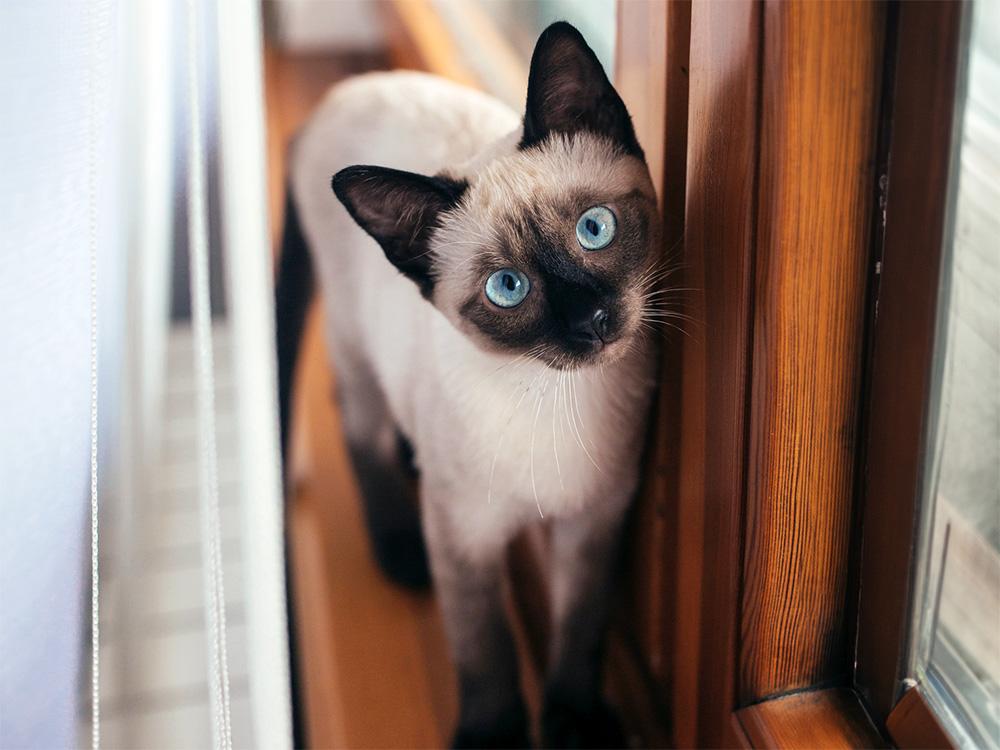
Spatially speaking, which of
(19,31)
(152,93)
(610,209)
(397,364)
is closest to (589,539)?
(397,364)

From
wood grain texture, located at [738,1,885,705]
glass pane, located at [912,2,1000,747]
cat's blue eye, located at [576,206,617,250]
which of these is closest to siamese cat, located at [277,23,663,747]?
cat's blue eye, located at [576,206,617,250]

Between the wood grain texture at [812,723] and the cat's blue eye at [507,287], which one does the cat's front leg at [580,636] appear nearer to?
the wood grain texture at [812,723]

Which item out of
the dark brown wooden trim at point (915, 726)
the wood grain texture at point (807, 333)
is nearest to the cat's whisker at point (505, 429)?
the wood grain texture at point (807, 333)

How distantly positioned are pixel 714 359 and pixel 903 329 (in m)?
0.18

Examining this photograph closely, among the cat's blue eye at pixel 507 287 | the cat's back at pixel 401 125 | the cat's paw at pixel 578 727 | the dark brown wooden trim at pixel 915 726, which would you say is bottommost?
the cat's paw at pixel 578 727

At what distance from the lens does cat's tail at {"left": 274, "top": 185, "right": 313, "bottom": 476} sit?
1483 millimetres

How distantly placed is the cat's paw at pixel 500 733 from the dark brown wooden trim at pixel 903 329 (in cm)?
46

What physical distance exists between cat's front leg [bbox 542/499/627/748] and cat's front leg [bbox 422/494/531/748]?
0.05m

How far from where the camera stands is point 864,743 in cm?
92

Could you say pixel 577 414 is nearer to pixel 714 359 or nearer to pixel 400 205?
pixel 714 359

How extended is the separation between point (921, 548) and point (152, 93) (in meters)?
1.25

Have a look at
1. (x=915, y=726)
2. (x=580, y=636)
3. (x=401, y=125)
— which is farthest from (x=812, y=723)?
(x=401, y=125)

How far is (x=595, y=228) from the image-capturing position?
0.84 meters

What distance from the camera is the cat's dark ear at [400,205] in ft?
2.63
